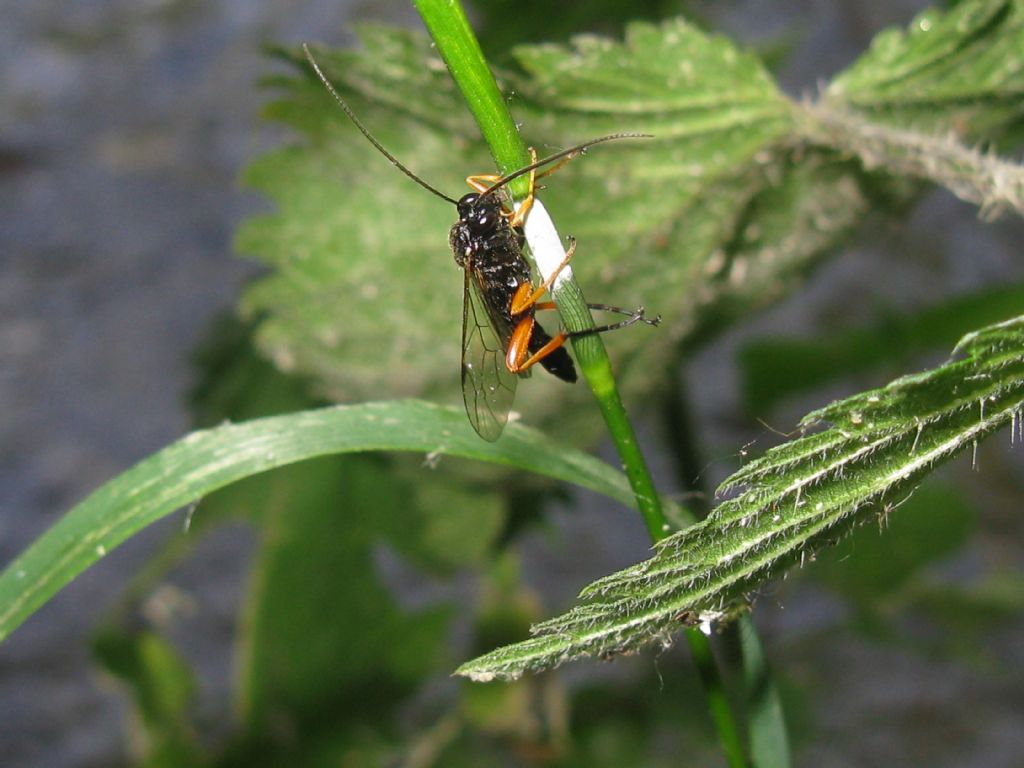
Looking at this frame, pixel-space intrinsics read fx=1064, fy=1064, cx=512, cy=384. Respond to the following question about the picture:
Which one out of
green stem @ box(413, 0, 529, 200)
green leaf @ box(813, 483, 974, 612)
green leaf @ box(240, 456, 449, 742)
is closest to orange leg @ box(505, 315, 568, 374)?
green stem @ box(413, 0, 529, 200)

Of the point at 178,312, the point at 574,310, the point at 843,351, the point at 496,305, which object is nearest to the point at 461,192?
the point at 496,305

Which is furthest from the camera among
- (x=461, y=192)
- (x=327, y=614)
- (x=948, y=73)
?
(x=327, y=614)

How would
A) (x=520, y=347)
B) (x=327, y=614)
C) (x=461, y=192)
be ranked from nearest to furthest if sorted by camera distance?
1. (x=520, y=347)
2. (x=461, y=192)
3. (x=327, y=614)

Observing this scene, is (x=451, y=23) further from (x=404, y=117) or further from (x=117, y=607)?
(x=117, y=607)

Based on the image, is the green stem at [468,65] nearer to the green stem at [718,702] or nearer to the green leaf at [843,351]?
the green stem at [718,702]

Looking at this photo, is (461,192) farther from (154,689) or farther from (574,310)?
(154,689)

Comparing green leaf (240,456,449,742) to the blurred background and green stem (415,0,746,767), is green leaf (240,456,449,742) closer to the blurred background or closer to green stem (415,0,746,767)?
the blurred background

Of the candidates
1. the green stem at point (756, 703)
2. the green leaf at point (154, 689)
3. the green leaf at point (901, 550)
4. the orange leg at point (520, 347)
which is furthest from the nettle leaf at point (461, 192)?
the green leaf at point (901, 550)
